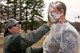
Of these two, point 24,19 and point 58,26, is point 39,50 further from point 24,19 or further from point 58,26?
point 24,19

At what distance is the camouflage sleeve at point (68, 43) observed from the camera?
416cm

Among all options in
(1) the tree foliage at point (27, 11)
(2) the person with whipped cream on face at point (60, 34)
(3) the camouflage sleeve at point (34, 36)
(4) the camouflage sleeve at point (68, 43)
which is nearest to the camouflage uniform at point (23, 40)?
(3) the camouflage sleeve at point (34, 36)

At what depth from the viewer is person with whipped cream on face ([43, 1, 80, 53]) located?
4180 mm

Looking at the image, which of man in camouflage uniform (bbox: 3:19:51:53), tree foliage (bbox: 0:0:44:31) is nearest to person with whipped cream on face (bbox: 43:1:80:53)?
man in camouflage uniform (bbox: 3:19:51:53)

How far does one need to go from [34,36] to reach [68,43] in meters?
0.56

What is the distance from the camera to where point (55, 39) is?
14.0 feet

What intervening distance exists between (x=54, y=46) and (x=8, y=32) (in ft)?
3.55

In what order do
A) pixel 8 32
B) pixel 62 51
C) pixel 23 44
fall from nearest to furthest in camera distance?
pixel 62 51 → pixel 23 44 → pixel 8 32

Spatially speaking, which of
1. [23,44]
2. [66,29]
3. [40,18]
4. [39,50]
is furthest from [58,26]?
[40,18]

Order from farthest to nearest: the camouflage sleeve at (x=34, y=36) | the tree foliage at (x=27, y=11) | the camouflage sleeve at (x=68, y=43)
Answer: the tree foliage at (x=27, y=11), the camouflage sleeve at (x=34, y=36), the camouflage sleeve at (x=68, y=43)

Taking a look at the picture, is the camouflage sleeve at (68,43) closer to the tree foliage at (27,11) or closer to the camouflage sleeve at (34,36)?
the camouflage sleeve at (34,36)

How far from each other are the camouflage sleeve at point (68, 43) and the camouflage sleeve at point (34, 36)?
1.04 feet

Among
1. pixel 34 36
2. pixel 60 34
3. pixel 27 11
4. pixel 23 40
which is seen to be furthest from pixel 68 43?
pixel 27 11

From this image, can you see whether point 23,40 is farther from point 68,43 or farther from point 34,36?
point 68,43
